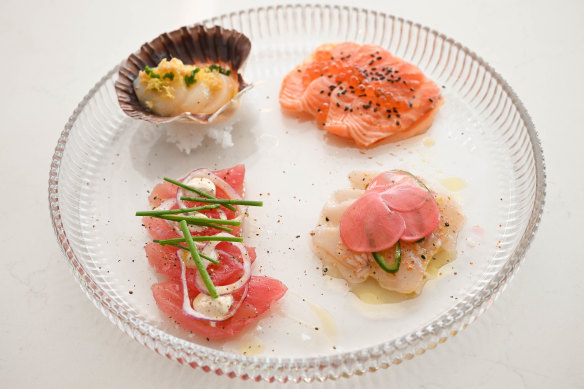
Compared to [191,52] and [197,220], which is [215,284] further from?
[191,52]

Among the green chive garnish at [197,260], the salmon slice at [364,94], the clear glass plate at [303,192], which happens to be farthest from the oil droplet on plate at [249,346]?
the salmon slice at [364,94]

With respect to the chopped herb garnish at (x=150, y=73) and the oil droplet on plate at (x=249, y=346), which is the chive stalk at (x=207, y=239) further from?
the chopped herb garnish at (x=150, y=73)

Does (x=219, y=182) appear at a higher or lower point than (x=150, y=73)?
lower

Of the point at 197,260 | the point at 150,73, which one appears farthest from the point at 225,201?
the point at 150,73

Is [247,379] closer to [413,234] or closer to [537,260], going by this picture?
[413,234]

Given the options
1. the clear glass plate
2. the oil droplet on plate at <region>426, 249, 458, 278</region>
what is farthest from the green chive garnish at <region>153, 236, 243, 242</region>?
the oil droplet on plate at <region>426, 249, 458, 278</region>

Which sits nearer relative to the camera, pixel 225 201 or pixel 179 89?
pixel 225 201
